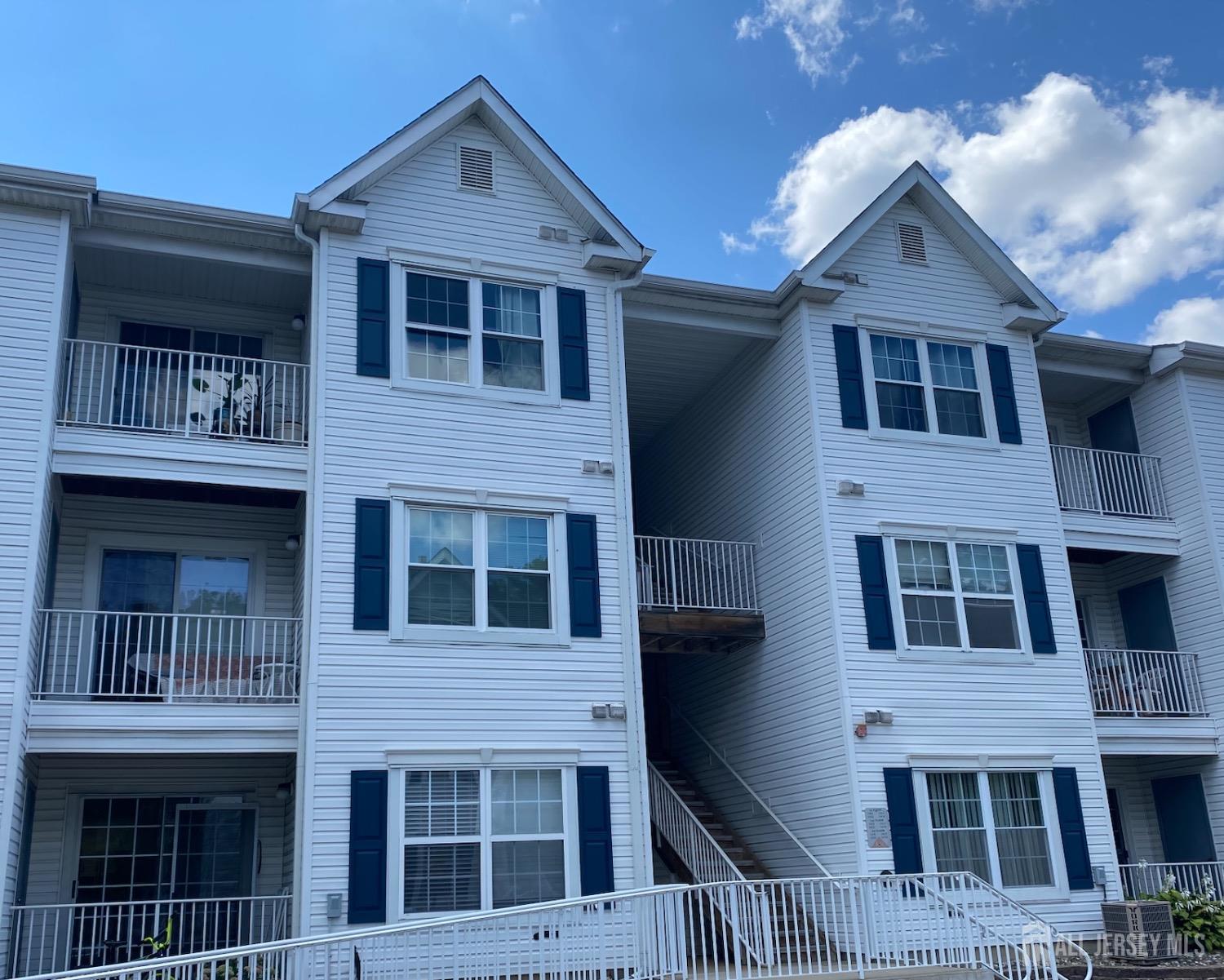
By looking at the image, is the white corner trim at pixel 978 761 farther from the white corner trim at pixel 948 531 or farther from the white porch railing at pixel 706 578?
the white porch railing at pixel 706 578

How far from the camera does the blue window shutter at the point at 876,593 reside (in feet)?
55.4

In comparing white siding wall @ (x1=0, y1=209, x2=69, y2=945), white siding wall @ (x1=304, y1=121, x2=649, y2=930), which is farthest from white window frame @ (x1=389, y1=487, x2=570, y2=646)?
white siding wall @ (x1=0, y1=209, x2=69, y2=945)

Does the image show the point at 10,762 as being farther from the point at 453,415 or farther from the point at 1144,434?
the point at 1144,434

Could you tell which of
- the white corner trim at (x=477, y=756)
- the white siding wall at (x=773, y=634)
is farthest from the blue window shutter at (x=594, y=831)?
the white siding wall at (x=773, y=634)

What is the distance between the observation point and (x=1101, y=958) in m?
15.9

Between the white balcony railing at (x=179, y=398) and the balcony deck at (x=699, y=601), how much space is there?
17.5ft

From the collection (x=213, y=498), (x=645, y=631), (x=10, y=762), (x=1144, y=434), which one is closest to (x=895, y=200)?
(x=1144, y=434)

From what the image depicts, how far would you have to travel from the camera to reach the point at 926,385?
61.4 feet

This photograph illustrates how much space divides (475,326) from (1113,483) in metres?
11.1

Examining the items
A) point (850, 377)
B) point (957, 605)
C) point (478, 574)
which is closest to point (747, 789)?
point (957, 605)

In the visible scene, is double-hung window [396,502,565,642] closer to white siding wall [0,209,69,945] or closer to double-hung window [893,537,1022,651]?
white siding wall [0,209,69,945]

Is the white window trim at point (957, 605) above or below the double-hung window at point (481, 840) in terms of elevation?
above

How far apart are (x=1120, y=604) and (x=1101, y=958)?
743 centimetres

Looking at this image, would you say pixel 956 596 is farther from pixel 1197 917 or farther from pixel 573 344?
pixel 573 344
